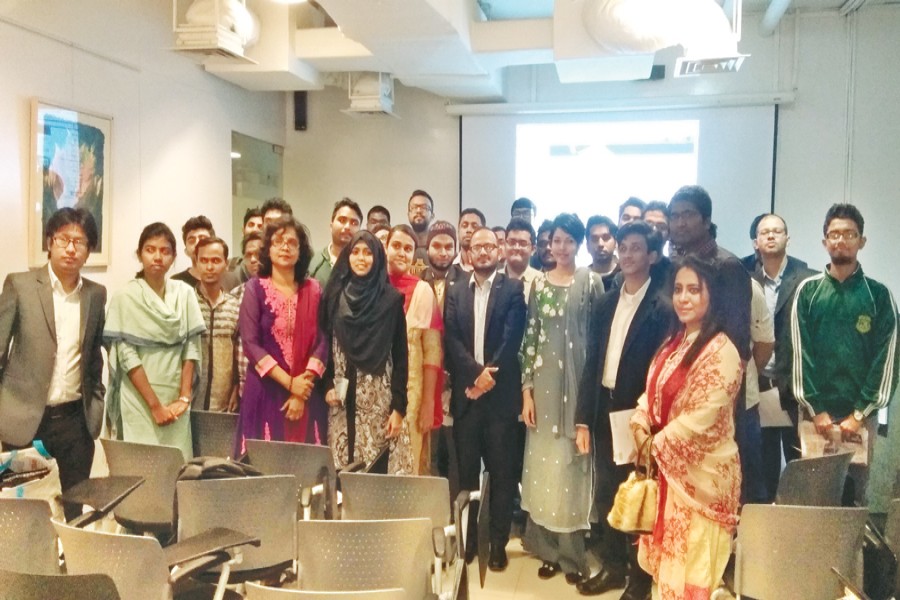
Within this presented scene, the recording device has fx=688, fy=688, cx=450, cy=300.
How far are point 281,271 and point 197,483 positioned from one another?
119 cm

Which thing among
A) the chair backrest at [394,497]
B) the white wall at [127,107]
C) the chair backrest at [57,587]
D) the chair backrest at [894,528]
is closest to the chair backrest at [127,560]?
the chair backrest at [57,587]

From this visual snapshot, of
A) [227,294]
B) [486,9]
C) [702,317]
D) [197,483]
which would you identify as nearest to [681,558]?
[702,317]

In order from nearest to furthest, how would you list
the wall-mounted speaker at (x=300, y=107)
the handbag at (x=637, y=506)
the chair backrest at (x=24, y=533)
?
the chair backrest at (x=24, y=533)
the handbag at (x=637, y=506)
the wall-mounted speaker at (x=300, y=107)

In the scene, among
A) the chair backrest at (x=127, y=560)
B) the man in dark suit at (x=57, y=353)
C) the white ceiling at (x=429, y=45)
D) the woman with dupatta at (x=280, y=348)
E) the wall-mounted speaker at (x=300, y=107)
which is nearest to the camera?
the chair backrest at (x=127, y=560)

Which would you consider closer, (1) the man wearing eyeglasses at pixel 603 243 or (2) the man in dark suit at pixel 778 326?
(2) the man in dark suit at pixel 778 326

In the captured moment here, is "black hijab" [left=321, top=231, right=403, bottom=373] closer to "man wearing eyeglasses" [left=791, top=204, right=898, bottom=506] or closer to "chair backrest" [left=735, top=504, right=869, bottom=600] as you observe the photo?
"chair backrest" [left=735, top=504, right=869, bottom=600]

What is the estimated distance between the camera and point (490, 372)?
10.6 feet

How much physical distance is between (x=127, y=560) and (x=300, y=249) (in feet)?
5.21

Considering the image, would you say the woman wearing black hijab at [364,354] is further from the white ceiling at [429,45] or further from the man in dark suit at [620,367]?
the white ceiling at [429,45]

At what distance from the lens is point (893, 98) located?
5.58m

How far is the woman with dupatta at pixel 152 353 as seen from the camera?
3.14 meters

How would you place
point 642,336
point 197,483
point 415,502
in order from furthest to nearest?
point 642,336 < point 415,502 < point 197,483

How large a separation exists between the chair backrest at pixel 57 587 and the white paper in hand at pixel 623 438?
1801 millimetres

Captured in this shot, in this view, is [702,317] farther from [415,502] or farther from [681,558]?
[415,502]
